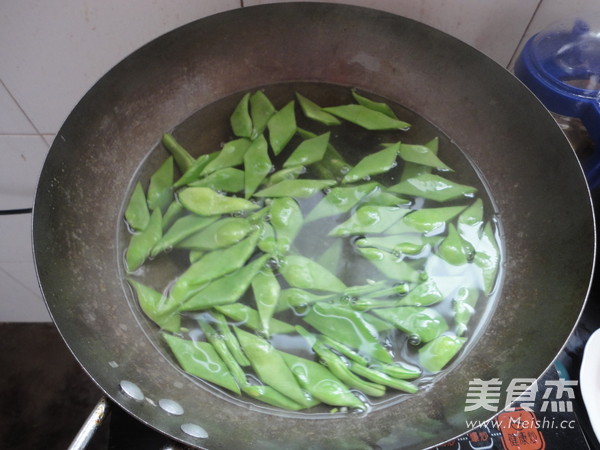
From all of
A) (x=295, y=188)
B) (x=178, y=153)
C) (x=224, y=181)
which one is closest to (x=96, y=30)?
(x=178, y=153)

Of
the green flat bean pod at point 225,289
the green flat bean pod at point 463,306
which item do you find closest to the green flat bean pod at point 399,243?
the green flat bean pod at point 463,306

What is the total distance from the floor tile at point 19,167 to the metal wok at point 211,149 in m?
0.37

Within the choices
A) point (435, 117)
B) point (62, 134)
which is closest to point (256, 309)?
point (62, 134)

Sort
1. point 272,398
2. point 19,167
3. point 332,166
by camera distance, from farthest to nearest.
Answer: point 19,167, point 332,166, point 272,398

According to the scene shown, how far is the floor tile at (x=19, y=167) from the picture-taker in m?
1.12

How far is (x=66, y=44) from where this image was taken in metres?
0.93

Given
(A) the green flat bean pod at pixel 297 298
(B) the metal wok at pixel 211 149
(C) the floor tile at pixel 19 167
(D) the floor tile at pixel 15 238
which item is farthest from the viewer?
(D) the floor tile at pixel 15 238

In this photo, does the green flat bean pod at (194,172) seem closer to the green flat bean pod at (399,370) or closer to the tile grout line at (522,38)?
the green flat bean pod at (399,370)

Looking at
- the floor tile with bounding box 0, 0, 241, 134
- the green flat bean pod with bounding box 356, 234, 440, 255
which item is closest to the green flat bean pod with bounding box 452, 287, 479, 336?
the green flat bean pod with bounding box 356, 234, 440, 255

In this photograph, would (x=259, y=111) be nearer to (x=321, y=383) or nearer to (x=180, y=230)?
(x=180, y=230)

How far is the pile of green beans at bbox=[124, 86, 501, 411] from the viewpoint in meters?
0.79

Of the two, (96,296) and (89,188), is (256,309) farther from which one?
(89,188)

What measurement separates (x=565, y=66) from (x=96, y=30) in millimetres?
946

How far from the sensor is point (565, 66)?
89cm
